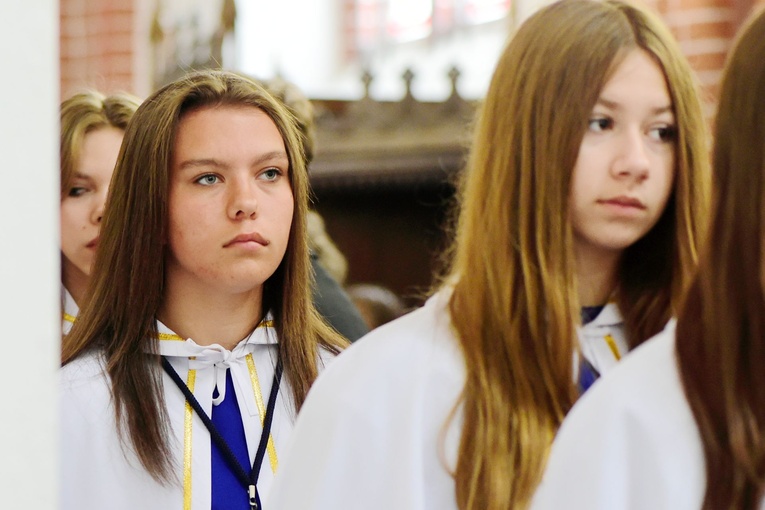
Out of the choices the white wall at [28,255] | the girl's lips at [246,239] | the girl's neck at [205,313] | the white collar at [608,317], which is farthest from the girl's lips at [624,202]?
the white wall at [28,255]

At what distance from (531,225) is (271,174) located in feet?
1.82

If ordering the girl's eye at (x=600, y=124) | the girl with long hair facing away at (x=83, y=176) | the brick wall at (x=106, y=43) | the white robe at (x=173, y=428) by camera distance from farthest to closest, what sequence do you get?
the brick wall at (x=106, y=43)
the girl with long hair facing away at (x=83, y=176)
the white robe at (x=173, y=428)
the girl's eye at (x=600, y=124)

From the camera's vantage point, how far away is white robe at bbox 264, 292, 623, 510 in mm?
1674

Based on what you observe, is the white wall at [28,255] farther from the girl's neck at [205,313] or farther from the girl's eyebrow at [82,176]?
the girl's eyebrow at [82,176]

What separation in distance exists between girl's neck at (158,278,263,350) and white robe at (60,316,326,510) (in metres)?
0.02

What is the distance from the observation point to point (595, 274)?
1.90 meters

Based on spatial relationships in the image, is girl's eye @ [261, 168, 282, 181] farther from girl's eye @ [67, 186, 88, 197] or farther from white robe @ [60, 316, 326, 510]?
girl's eye @ [67, 186, 88, 197]

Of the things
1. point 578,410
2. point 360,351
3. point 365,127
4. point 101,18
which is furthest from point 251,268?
point 101,18

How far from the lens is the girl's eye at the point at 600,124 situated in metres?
1.76

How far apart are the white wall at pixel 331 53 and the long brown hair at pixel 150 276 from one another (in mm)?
5753

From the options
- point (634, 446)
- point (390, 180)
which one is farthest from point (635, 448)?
point (390, 180)

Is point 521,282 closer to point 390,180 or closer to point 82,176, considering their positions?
point 82,176

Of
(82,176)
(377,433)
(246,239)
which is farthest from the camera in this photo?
(82,176)

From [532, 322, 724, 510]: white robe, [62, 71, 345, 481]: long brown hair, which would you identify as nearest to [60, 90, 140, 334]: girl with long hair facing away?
[62, 71, 345, 481]: long brown hair
